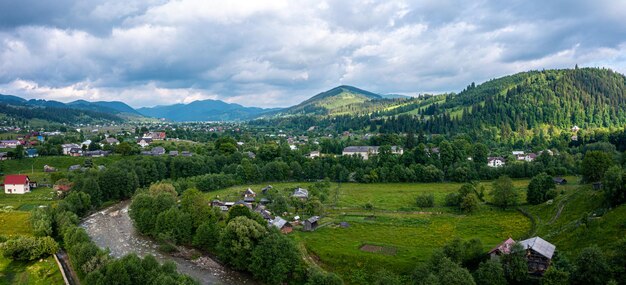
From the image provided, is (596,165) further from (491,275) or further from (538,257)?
(491,275)

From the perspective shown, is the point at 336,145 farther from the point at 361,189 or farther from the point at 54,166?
the point at 54,166

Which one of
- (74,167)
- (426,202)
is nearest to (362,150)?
(426,202)

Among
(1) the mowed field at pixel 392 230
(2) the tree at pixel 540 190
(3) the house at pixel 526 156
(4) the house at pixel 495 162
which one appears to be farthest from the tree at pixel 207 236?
(3) the house at pixel 526 156

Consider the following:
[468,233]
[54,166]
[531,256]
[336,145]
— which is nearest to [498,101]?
[336,145]

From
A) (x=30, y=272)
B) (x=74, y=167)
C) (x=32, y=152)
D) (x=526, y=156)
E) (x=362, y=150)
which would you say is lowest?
(x=30, y=272)

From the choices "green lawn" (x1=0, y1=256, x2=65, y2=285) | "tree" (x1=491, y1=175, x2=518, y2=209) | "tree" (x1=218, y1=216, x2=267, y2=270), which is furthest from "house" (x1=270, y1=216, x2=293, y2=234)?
"tree" (x1=491, y1=175, x2=518, y2=209)
